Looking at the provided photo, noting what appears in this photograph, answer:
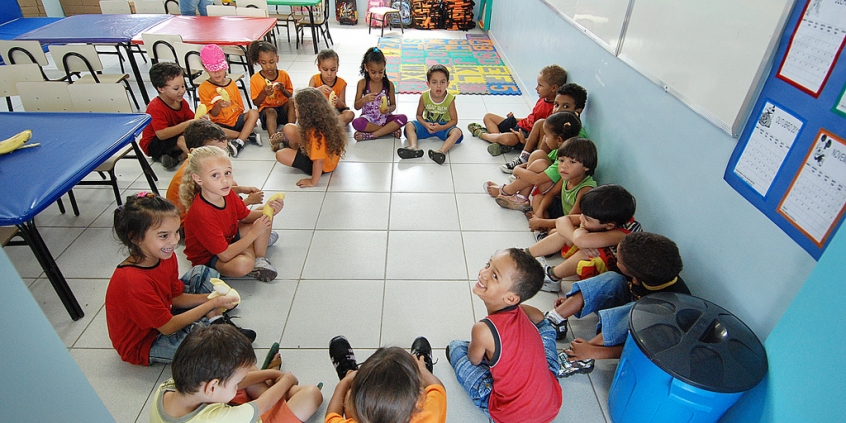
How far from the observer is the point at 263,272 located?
241 centimetres

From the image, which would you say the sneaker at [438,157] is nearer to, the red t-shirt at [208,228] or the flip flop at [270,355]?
the red t-shirt at [208,228]

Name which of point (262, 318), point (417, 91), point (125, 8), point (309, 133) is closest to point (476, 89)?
point (417, 91)

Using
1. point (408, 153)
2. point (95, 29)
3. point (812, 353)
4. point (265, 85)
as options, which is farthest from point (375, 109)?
point (812, 353)

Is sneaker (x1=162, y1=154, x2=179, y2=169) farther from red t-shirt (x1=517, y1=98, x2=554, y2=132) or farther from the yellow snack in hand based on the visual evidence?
red t-shirt (x1=517, y1=98, x2=554, y2=132)

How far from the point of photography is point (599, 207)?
7.22ft

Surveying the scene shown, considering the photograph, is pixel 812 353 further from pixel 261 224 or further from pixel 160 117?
pixel 160 117

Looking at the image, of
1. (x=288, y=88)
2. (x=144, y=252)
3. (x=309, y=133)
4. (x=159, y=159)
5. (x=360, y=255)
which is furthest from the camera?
(x=288, y=88)

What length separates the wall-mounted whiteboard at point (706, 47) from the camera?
1.64 meters

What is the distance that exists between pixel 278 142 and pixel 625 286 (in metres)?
3.05

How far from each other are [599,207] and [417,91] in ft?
11.4

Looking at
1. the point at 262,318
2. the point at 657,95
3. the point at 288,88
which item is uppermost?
the point at 657,95

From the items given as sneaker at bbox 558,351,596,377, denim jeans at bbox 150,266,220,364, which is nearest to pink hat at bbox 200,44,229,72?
denim jeans at bbox 150,266,220,364

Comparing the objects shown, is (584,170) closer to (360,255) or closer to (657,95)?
(657,95)

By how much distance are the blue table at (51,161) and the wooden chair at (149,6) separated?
14.4ft
